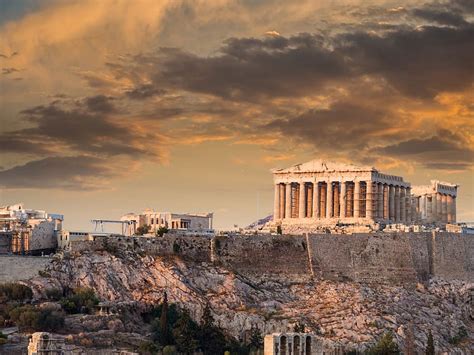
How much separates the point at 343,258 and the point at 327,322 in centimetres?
1116

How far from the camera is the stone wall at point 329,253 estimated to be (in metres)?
109

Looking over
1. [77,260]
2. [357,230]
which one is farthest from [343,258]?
[77,260]

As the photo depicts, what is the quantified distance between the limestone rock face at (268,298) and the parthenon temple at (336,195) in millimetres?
13680

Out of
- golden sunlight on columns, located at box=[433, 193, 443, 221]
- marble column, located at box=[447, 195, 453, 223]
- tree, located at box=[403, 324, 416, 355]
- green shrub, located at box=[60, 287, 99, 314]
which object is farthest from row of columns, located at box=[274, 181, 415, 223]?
green shrub, located at box=[60, 287, 99, 314]

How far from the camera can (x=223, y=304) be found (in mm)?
102812

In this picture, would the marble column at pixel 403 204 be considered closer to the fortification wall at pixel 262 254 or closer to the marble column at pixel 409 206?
the marble column at pixel 409 206

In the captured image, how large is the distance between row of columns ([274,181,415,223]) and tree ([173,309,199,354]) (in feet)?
93.9

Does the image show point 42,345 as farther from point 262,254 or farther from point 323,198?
point 323,198

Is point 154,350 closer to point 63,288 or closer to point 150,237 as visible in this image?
point 63,288

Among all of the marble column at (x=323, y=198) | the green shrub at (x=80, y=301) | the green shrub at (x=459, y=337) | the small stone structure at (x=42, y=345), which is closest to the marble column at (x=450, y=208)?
the marble column at (x=323, y=198)

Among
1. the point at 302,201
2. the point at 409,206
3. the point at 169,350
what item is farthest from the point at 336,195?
the point at 169,350

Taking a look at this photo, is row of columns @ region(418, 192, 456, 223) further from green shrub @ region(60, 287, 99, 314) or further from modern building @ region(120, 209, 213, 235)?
green shrub @ region(60, 287, 99, 314)

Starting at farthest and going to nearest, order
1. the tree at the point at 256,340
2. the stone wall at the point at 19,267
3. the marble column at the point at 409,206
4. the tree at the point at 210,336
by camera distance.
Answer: the marble column at the point at 409,206 → the tree at the point at 256,340 → the stone wall at the point at 19,267 → the tree at the point at 210,336

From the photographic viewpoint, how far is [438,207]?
462 ft
